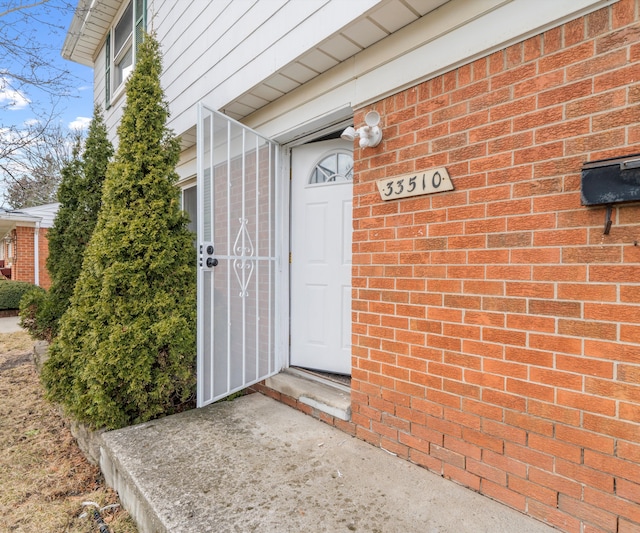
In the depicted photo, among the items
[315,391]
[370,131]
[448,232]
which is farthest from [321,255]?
[448,232]

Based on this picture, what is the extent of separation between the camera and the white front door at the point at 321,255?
10.4 feet

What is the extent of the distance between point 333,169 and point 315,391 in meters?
1.88

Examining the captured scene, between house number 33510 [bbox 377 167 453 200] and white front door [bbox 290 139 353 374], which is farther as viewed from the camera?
white front door [bbox 290 139 353 374]

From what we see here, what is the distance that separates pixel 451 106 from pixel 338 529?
2.19m

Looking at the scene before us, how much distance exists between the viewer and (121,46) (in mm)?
6219

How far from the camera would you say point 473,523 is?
1656mm

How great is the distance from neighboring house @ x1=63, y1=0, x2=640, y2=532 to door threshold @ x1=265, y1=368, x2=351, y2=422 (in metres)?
0.03

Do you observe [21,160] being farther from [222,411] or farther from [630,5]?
[630,5]

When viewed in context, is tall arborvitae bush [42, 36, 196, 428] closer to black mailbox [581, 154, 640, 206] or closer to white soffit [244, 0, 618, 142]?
white soffit [244, 0, 618, 142]

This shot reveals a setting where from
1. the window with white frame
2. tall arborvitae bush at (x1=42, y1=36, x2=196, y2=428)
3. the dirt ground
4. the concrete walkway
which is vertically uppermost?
the window with white frame

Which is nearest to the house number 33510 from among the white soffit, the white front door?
the white soffit

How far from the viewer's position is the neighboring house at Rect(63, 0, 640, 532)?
1.52m

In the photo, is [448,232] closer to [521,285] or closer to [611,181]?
A: [521,285]

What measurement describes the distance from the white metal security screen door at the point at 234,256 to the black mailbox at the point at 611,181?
2231mm
